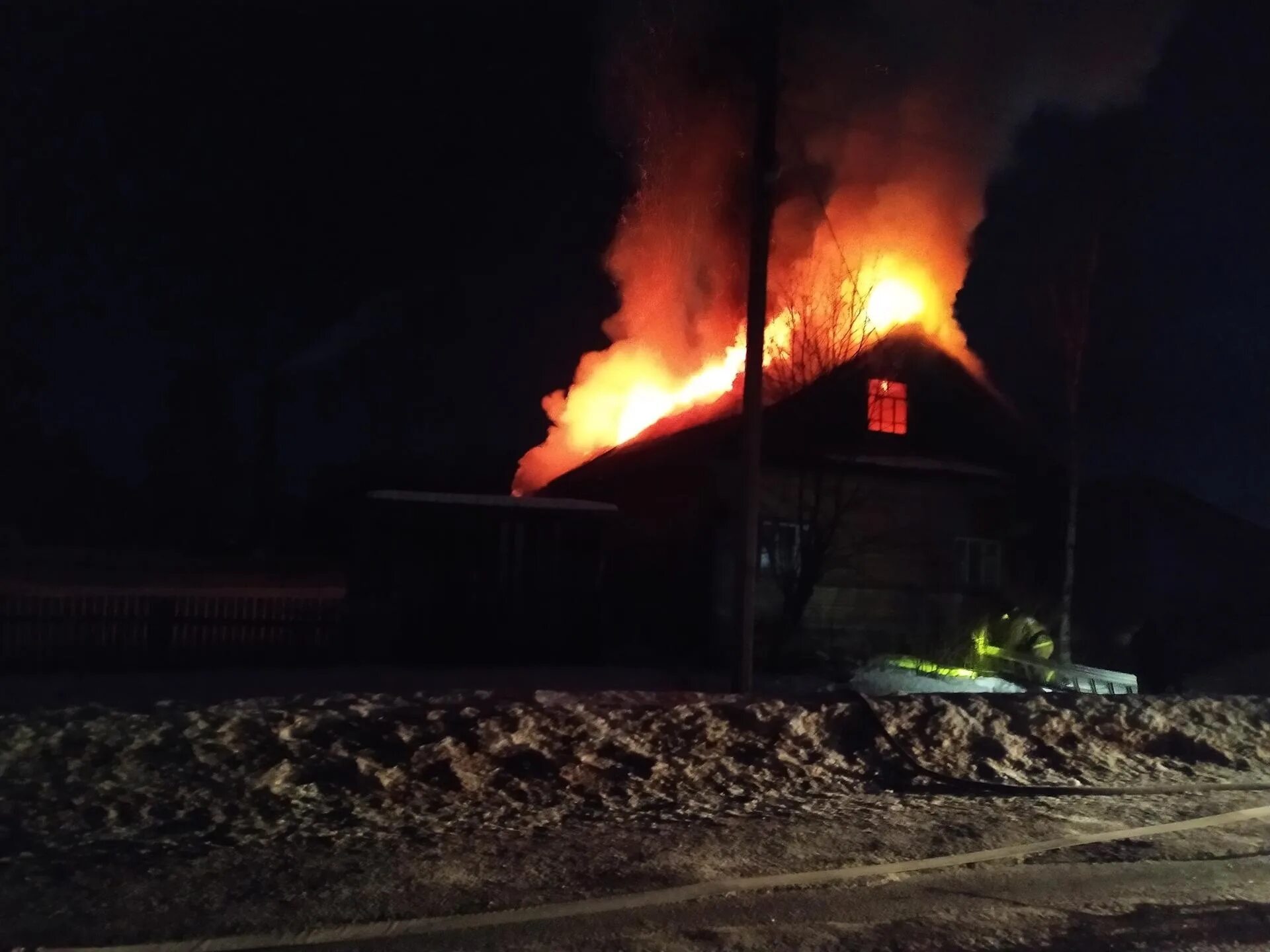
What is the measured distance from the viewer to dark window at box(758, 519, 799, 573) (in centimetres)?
1797

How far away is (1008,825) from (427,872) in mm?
3796


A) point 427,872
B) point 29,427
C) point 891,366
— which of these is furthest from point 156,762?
point 29,427

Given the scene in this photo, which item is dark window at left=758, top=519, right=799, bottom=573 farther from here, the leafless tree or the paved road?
the paved road

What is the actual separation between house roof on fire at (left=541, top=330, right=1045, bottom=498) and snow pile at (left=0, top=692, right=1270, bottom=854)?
7.77 metres

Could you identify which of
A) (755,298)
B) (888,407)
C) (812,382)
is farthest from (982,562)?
(755,298)

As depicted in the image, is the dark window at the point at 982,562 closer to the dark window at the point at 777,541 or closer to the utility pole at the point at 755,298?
the dark window at the point at 777,541

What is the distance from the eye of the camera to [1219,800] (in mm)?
8406

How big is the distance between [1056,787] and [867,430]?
11.2m

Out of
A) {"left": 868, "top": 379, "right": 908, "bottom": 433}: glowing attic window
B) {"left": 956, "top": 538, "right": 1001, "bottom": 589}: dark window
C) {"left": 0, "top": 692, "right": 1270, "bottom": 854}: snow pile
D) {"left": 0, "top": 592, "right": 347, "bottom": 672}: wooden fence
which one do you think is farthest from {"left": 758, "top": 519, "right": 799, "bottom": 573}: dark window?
{"left": 0, "top": 692, "right": 1270, "bottom": 854}: snow pile

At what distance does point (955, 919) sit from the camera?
545 centimetres

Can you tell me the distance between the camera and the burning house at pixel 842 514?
17328 mm

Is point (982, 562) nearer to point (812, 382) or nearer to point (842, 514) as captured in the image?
point (842, 514)

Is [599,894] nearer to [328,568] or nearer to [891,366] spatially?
[891,366]

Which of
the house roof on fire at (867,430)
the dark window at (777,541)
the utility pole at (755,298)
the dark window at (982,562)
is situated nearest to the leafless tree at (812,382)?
the dark window at (777,541)
